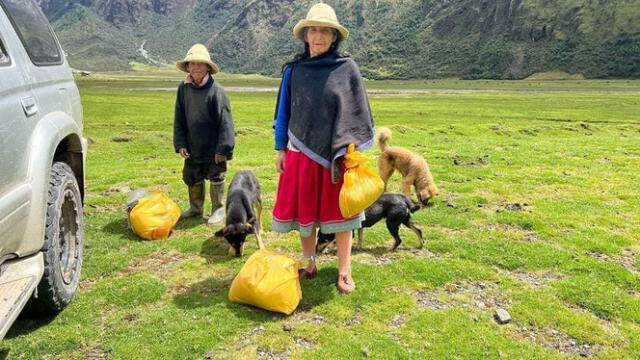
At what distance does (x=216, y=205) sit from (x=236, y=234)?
2.29 metres

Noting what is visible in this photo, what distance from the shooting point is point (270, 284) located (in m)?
5.65

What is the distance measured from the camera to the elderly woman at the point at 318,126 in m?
5.58

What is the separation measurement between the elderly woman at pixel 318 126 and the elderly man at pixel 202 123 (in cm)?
301

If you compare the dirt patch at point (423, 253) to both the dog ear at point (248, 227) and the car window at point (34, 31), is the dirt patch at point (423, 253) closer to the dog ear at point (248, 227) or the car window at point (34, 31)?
the dog ear at point (248, 227)

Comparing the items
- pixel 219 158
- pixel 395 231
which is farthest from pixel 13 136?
pixel 395 231

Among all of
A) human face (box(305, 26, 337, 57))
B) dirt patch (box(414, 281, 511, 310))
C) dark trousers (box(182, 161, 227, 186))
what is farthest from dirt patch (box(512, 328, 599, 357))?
dark trousers (box(182, 161, 227, 186))

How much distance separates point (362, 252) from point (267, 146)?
15.9 meters

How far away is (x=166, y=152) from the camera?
2072 centimetres

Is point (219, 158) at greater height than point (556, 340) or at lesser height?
greater

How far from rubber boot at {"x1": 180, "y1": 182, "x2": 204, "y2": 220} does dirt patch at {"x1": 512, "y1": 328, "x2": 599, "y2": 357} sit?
21.8 feet

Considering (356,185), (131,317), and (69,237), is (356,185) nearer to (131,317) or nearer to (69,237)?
(131,317)

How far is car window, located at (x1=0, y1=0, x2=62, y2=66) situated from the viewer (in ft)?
16.6

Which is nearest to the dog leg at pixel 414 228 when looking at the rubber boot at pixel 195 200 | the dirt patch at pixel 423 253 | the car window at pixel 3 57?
the dirt patch at pixel 423 253

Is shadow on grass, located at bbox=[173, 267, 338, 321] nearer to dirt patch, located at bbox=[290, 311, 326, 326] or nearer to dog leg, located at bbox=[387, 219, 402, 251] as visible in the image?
dirt patch, located at bbox=[290, 311, 326, 326]
